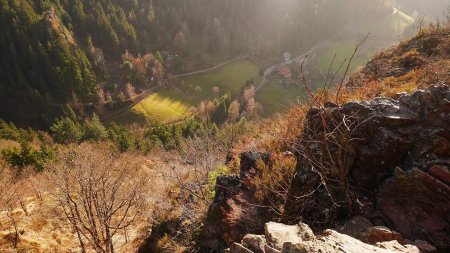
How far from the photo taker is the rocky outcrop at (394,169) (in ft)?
31.9

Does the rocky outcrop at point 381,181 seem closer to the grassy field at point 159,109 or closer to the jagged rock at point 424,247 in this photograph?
the jagged rock at point 424,247

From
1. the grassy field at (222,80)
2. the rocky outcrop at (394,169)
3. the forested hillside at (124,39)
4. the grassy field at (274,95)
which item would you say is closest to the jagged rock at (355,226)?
the rocky outcrop at (394,169)

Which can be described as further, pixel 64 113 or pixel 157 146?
pixel 64 113

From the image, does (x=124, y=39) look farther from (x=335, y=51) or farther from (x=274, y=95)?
(x=335, y=51)

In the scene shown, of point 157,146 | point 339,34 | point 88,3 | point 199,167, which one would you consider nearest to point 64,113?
point 157,146

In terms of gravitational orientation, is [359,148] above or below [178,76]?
above

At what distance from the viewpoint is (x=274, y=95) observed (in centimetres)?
11512

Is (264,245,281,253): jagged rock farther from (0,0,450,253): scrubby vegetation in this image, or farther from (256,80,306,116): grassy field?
(256,80,306,116): grassy field

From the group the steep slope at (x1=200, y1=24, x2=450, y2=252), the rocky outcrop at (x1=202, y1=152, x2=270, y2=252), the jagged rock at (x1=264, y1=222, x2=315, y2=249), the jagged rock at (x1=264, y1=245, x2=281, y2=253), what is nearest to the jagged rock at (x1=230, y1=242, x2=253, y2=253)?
the jagged rock at (x1=264, y1=245, x2=281, y2=253)

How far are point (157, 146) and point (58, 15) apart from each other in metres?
72.6

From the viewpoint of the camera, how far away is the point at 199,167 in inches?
1114

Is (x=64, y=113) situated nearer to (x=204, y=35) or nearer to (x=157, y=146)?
(x=157, y=146)

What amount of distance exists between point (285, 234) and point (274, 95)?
108 m

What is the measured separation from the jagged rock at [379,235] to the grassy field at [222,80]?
97753 millimetres
